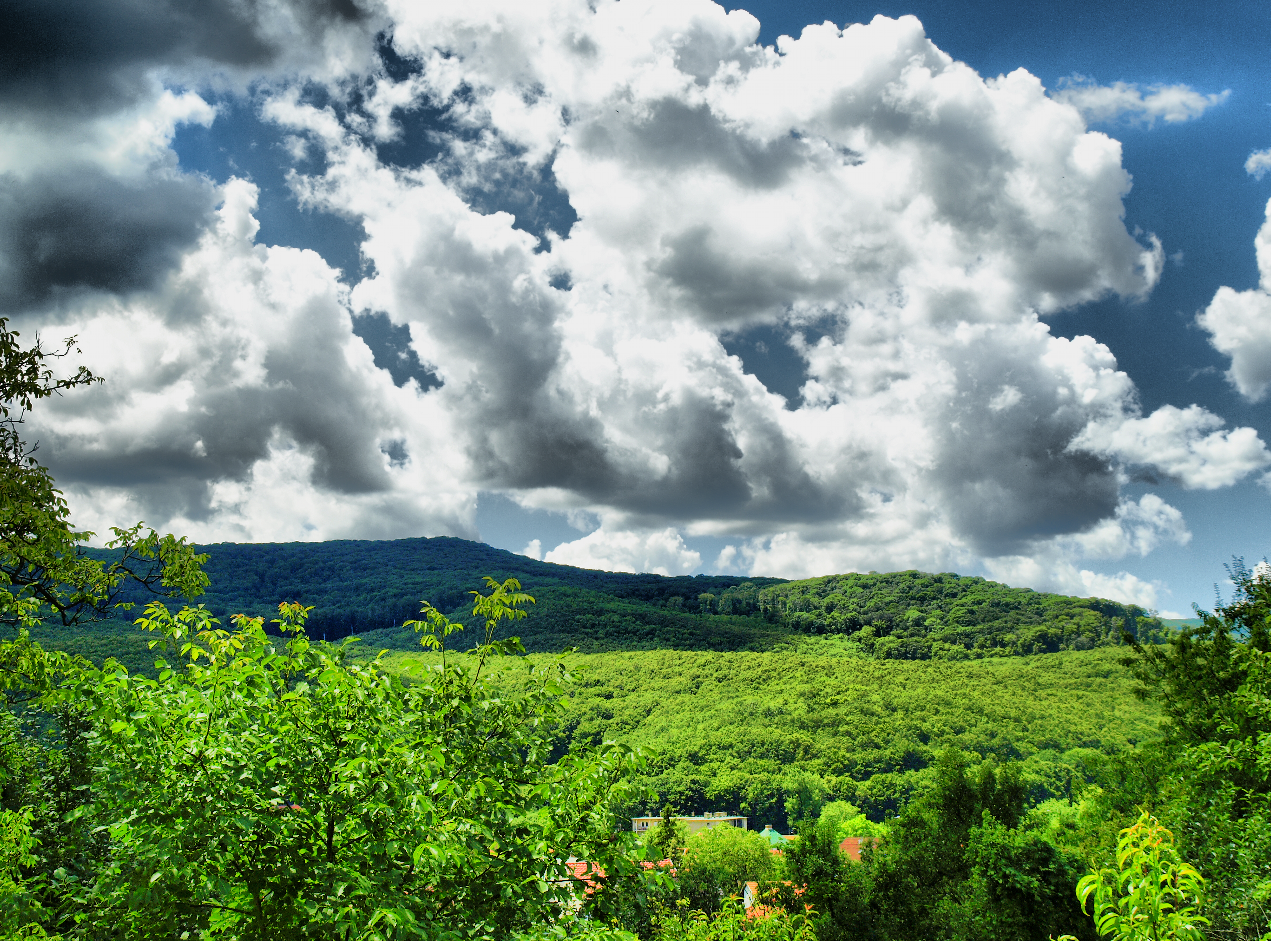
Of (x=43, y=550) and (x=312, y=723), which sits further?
(x=43, y=550)

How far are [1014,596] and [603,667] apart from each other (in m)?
115

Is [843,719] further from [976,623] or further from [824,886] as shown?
[824,886]

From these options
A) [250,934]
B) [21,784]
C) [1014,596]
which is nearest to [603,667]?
[1014,596]

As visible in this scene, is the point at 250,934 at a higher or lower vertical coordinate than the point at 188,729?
lower

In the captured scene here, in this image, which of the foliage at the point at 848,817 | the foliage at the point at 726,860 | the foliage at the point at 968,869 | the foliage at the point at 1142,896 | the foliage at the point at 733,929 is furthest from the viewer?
the foliage at the point at 848,817

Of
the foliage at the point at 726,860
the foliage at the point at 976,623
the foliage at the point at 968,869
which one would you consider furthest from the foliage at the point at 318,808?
the foliage at the point at 976,623

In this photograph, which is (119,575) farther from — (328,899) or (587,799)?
(587,799)

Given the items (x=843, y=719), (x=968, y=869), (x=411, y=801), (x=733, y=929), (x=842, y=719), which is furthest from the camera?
(x=842, y=719)

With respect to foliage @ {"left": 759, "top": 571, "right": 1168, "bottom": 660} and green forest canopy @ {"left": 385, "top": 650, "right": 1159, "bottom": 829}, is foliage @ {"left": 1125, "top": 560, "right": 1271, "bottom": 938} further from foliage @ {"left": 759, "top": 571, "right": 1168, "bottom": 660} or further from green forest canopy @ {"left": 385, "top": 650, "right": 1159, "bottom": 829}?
foliage @ {"left": 759, "top": 571, "right": 1168, "bottom": 660}

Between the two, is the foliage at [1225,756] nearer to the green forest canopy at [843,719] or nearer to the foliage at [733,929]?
the foliage at [733,929]

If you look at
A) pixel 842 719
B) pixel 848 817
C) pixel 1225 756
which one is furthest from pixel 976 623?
pixel 1225 756

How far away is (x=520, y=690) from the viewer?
21.0 ft

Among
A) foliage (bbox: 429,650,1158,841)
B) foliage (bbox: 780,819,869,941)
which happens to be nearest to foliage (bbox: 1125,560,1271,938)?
foliage (bbox: 780,819,869,941)

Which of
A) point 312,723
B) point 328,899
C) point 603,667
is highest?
point 312,723
